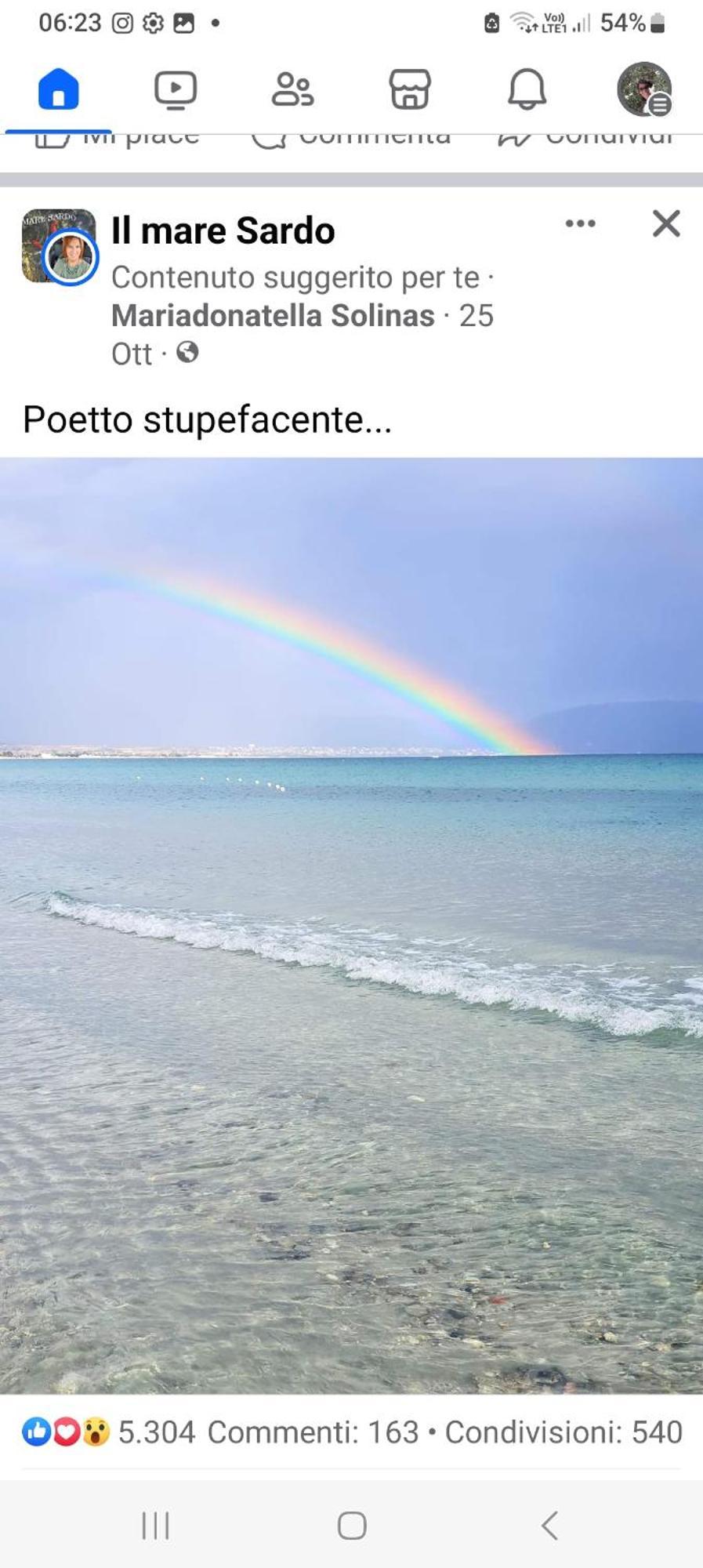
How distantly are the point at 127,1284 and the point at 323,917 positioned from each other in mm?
13056
